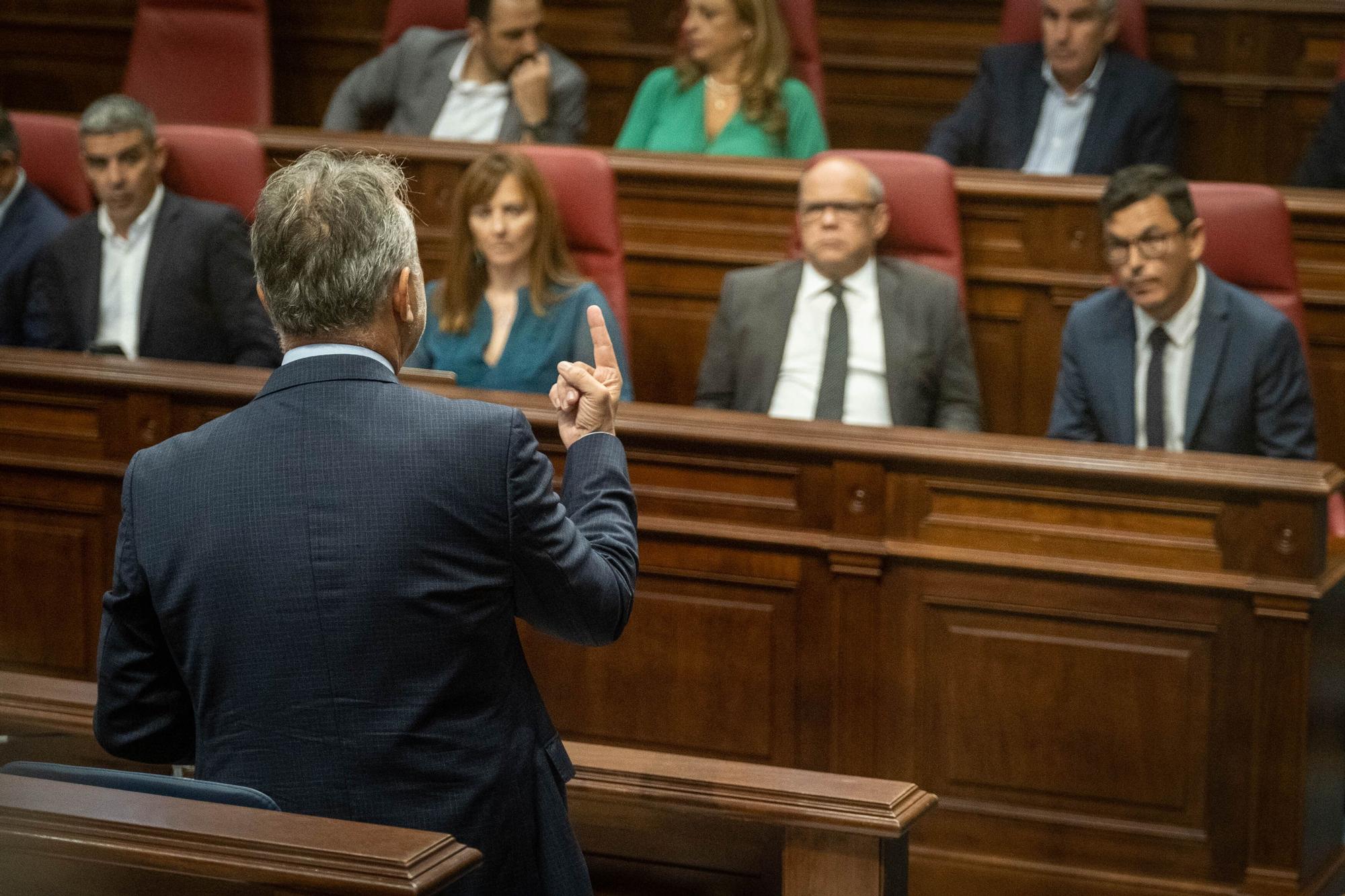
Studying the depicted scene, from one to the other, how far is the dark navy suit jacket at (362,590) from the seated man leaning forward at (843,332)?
1.57 meters

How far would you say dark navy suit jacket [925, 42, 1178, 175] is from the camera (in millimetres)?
3180

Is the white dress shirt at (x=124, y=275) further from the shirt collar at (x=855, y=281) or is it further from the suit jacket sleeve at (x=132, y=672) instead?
the suit jacket sleeve at (x=132, y=672)

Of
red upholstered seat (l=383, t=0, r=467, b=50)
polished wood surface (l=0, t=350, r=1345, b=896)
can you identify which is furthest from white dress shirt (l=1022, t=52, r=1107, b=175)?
polished wood surface (l=0, t=350, r=1345, b=896)

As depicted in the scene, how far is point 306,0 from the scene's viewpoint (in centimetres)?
417

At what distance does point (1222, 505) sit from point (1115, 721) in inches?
10.8

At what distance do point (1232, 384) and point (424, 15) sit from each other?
2.16m

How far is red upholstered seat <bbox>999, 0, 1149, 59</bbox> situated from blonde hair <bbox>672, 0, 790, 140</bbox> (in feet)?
1.85

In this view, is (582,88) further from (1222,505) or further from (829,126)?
(1222,505)

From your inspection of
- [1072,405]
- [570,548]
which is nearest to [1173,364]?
[1072,405]

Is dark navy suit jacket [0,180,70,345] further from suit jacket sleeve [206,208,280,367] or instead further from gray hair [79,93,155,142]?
suit jacket sleeve [206,208,280,367]

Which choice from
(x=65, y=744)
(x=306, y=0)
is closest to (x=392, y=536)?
(x=65, y=744)

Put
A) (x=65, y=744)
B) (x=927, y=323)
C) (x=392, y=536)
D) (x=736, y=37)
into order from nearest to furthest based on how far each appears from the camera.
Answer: (x=392, y=536) < (x=65, y=744) < (x=927, y=323) < (x=736, y=37)

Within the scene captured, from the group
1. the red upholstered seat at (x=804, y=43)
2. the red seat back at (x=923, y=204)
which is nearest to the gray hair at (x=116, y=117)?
the red seat back at (x=923, y=204)

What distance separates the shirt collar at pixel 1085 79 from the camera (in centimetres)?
324
